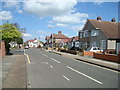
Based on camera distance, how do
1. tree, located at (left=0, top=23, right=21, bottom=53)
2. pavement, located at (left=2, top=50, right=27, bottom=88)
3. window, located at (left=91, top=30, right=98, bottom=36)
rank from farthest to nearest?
window, located at (left=91, top=30, right=98, bottom=36)
tree, located at (left=0, top=23, right=21, bottom=53)
pavement, located at (left=2, top=50, right=27, bottom=88)

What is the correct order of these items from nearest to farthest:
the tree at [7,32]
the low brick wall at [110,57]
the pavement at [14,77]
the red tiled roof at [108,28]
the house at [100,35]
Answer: the pavement at [14,77]
the low brick wall at [110,57]
the tree at [7,32]
the house at [100,35]
the red tiled roof at [108,28]

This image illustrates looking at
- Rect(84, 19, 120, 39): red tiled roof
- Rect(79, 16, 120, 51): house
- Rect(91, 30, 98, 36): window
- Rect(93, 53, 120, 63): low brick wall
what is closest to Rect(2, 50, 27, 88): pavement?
Rect(93, 53, 120, 63): low brick wall

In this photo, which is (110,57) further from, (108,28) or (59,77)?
(108,28)

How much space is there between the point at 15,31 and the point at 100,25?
2033cm

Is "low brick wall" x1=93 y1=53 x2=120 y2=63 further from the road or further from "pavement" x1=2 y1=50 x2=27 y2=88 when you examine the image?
"pavement" x1=2 y1=50 x2=27 y2=88

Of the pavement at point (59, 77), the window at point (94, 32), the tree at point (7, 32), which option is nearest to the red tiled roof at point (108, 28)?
the window at point (94, 32)

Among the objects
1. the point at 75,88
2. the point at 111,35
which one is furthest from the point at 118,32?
the point at 75,88

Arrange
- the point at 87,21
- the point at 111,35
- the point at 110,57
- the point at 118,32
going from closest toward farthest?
the point at 110,57 → the point at 111,35 → the point at 118,32 → the point at 87,21

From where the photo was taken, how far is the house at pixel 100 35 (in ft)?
102

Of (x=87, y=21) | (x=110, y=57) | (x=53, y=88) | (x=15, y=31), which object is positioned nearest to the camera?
(x=53, y=88)

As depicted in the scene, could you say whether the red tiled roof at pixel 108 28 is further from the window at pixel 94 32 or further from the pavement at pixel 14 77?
the pavement at pixel 14 77

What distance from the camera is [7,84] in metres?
7.66

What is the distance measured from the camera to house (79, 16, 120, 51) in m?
31.1

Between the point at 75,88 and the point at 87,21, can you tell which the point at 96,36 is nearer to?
the point at 87,21
